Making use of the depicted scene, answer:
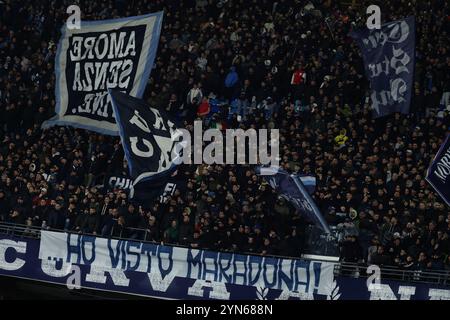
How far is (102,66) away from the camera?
57.0 ft

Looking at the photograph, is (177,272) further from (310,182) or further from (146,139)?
(310,182)

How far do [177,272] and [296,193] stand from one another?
254 centimetres

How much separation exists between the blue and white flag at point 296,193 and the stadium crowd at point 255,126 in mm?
1007

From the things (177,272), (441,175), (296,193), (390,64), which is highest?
(390,64)

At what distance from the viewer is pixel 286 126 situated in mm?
20062

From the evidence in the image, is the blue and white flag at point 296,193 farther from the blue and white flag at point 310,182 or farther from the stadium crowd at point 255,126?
the blue and white flag at point 310,182

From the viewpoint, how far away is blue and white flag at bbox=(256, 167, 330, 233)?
1498 centimetres

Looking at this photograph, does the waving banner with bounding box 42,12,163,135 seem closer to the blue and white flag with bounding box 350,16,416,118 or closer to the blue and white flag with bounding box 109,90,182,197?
the blue and white flag with bounding box 109,90,182,197

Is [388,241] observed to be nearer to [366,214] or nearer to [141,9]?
[366,214]

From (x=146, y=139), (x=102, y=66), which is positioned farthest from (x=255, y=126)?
(x=146, y=139)

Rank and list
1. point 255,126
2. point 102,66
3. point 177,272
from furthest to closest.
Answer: point 255,126 → point 102,66 → point 177,272

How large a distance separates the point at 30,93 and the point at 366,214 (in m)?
9.96

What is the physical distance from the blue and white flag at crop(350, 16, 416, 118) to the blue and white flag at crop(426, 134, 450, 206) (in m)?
4.17
